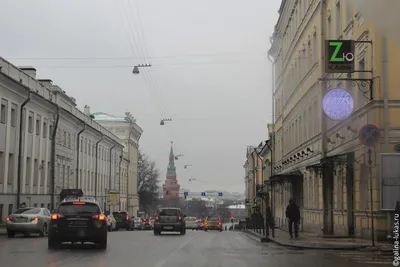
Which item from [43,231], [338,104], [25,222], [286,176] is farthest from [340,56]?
[286,176]

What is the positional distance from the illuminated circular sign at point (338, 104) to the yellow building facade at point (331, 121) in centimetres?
31

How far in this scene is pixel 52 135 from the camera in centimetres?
4894

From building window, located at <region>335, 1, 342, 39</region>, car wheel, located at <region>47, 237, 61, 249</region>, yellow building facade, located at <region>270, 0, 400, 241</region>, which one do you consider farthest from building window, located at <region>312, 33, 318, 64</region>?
car wheel, located at <region>47, 237, 61, 249</region>

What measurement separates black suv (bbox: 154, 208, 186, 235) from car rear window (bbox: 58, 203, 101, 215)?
13.8 meters

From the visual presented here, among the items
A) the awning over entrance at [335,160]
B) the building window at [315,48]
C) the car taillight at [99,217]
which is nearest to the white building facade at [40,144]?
the building window at [315,48]

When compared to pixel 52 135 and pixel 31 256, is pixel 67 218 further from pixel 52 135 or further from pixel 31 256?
pixel 52 135

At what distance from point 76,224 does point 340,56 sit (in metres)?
10.7

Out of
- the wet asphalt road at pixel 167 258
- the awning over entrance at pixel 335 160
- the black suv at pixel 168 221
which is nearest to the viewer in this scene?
the wet asphalt road at pixel 167 258

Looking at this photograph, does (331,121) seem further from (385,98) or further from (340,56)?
(340,56)

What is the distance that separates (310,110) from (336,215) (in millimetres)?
8436

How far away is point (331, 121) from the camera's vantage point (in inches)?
1052

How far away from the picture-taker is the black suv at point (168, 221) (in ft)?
105

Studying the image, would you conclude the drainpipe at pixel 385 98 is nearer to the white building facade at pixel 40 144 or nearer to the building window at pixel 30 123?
the white building facade at pixel 40 144

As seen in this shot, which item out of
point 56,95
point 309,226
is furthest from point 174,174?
point 309,226
